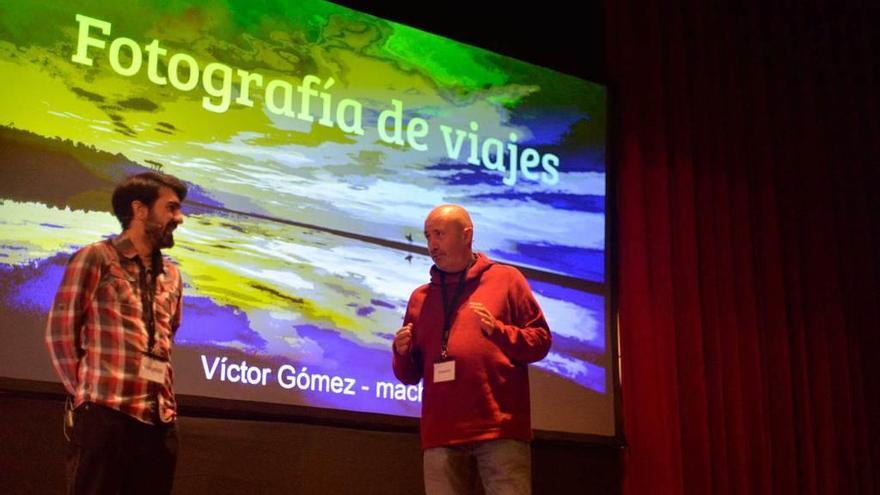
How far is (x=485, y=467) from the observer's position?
9.45ft

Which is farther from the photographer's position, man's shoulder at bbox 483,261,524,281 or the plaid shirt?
man's shoulder at bbox 483,261,524,281

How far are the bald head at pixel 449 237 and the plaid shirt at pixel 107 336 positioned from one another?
810mm

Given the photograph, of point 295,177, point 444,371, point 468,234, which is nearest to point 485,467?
point 444,371

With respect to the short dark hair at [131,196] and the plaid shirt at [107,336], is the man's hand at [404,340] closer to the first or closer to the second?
the plaid shirt at [107,336]

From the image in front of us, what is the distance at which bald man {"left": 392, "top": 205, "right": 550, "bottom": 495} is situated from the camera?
2.85 m

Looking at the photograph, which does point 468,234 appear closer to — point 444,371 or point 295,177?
point 444,371

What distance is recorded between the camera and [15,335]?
328cm

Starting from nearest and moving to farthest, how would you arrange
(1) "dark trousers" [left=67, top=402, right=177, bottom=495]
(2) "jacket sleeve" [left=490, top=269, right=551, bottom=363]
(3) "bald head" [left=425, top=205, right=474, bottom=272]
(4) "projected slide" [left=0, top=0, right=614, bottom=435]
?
(1) "dark trousers" [left=67, top=402, right=177, bottom=495]
(2) "jacket sleeve" [left=490, top=269, right=551, bottom=363]
(3) "bald head" [left=425, top=205, right=474, bottom=272]
(4) "projected slide" [left=0, top=0, right=614, bottom=435]

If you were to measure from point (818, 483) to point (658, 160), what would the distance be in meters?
1.73

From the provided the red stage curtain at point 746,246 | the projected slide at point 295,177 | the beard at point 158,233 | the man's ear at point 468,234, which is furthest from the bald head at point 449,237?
the red stage curtain at point 746,246

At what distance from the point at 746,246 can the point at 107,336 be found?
11.0 ft

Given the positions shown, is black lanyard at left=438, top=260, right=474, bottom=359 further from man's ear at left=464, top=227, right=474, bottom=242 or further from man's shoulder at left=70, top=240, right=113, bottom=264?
man's shoulder at left=70, top=240, right=113, bottom=264

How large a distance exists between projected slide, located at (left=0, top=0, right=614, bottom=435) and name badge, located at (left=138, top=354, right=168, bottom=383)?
0.81 m

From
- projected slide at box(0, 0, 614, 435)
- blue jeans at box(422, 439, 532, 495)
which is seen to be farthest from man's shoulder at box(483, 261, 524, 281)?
projected slide at box(0, 0, 614, 435)
